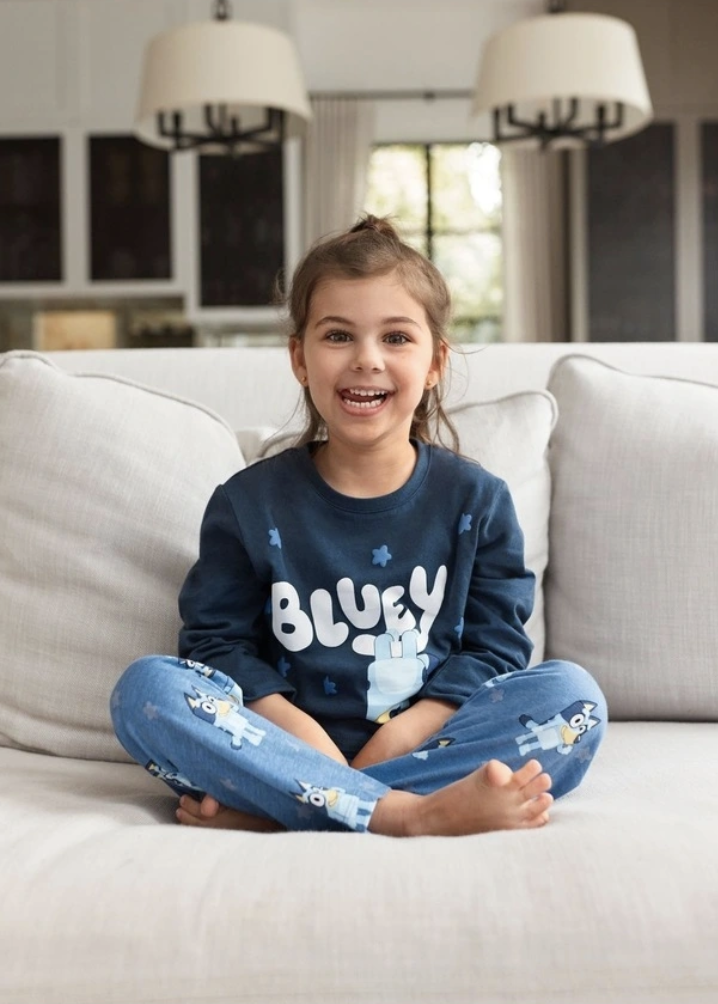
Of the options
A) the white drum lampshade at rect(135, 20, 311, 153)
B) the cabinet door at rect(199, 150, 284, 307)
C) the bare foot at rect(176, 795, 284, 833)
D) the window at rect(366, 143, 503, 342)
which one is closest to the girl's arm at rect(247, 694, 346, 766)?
the bare foot at rect(176, 795, 284, 833)

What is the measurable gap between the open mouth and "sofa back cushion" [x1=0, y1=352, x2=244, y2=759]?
0.24 m

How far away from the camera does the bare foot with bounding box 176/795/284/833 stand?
116 centimetres

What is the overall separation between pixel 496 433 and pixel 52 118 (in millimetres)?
4782

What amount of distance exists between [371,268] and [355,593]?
0.36 meters

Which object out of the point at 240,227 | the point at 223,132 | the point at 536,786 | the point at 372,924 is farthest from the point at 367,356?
the point at 240,227

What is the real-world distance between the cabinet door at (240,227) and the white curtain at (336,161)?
56 centimetres

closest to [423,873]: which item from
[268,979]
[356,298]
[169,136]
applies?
[268,979]

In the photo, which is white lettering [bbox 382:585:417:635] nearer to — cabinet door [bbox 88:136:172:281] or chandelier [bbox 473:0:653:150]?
chandelier [bbox 473:0:653:150]

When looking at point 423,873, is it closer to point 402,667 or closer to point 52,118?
point 402,667

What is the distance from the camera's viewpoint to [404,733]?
1285mm

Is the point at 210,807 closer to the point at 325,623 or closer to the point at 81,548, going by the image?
the point at 325,623

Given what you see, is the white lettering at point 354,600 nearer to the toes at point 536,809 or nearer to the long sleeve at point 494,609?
the long sleeve at point 494,609

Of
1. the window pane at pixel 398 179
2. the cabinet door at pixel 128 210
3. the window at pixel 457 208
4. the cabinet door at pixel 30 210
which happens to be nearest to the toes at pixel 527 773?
the cabinet door at pixel 128 210

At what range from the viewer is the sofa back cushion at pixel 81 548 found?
143cm
